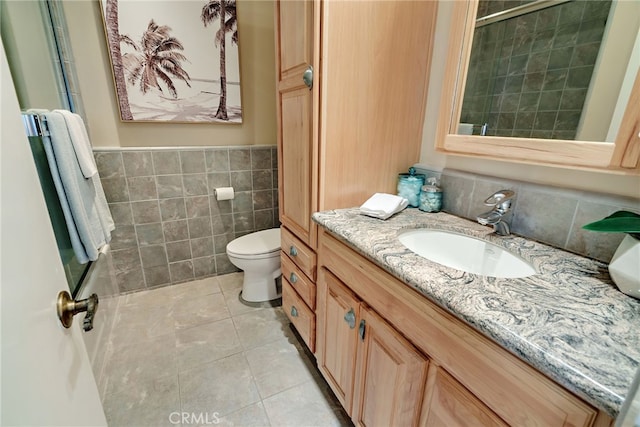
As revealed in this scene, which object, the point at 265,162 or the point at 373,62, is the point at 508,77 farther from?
the point at 265,162

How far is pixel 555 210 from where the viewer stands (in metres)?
0.88

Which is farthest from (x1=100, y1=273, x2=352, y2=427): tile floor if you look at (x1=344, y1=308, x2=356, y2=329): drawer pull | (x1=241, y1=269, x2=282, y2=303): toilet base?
(x1=344, y1=308, x2=356, y2=329): drawer pull

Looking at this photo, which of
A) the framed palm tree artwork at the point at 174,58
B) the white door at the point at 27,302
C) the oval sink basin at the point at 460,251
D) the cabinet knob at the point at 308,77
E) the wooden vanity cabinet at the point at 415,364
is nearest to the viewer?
the white door at the point at 27,302

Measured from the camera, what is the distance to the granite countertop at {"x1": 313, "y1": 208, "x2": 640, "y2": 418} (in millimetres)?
426

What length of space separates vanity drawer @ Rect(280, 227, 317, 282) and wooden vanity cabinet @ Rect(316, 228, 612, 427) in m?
0.06

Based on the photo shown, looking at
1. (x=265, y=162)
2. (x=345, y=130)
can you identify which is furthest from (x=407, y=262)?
(x=265, y=162)

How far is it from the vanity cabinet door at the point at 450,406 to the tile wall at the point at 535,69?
77 centimetres

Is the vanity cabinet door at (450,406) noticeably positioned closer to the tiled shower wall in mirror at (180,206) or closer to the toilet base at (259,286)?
the toilet base at (259,286)

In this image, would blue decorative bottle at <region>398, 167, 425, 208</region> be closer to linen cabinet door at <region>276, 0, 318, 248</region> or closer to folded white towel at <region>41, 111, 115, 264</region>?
linen cabinet door at <region>276, 0, 318, 248</region>

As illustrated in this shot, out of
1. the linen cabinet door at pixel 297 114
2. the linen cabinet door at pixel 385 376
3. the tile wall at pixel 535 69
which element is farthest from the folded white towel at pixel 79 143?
the tile wall at pixel 535 69

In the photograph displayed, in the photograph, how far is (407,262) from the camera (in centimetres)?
74

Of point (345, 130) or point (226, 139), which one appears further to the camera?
point (226, 139)

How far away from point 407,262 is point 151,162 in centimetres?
184

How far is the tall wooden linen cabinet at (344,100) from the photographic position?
1015 mm
